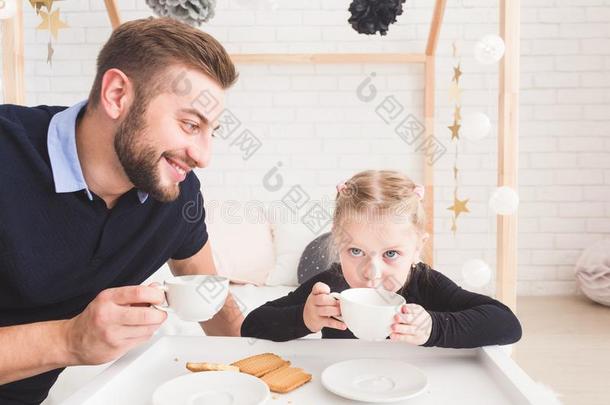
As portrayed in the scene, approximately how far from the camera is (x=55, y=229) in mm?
1222

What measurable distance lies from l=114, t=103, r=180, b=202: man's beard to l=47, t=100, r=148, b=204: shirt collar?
0.30 feet

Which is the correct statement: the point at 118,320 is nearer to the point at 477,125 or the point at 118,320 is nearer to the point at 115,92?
the point at 115,92

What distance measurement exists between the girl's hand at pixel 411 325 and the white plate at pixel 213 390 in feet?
0.75

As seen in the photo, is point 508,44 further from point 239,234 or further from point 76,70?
point 76,70

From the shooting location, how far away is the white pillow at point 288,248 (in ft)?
8.83

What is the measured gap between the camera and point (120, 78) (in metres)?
1.25

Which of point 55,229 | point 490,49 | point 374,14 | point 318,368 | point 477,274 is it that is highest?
point 374,14

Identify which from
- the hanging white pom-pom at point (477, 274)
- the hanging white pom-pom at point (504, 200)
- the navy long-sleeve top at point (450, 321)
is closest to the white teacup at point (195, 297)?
the navy long-sleeve top at point (450, 321)

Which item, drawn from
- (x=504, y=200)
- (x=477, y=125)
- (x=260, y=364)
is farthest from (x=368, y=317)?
(x=477, y=125)

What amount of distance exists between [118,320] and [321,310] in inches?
13.9

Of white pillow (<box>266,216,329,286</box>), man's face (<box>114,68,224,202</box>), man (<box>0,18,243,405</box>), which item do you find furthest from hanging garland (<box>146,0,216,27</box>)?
white pillow (<box>266,216,329,286</box>)

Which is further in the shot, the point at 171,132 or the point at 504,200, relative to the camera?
the point at 504,200

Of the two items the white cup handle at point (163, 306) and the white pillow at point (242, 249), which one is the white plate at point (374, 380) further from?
the white pillow at point (242, 249)

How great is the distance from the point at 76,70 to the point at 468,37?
6.61 ft
